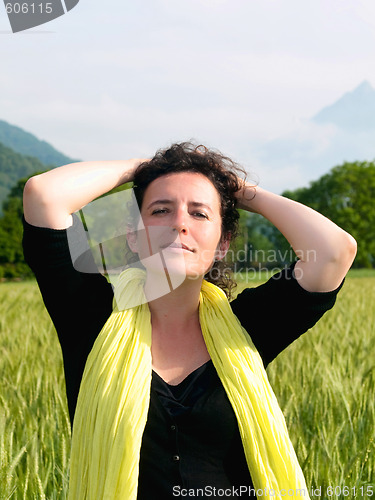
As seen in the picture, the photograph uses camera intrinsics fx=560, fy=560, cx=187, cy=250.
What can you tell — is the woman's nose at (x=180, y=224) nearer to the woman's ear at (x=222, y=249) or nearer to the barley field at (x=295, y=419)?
the woman's ear at (x=222, y=249)

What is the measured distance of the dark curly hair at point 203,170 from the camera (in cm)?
119

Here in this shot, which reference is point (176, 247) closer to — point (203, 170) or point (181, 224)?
point (181, 224)

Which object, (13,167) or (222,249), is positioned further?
(13,167)

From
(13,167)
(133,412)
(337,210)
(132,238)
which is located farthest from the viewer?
(13,167)

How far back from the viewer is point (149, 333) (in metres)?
1.13

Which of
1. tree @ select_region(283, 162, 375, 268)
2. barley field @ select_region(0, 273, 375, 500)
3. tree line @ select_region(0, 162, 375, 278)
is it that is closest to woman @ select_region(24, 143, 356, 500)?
barley field @ select_region(0, 273, 375, 500)

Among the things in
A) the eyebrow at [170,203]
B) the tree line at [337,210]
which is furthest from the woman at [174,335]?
the tree line at [337,210]

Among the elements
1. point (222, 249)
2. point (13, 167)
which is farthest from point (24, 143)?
point (222, 249)

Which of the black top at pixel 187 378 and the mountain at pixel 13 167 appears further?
the mountain at pixel 13 167

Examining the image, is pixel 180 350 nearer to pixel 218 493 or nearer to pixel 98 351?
pixel 98 351

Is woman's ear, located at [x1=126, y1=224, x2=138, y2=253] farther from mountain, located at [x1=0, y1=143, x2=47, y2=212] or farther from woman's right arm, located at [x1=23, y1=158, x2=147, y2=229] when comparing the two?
mountain, located at [x1=0, y1=143, x2=47, y2=212]

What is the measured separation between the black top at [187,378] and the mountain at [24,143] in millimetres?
147555

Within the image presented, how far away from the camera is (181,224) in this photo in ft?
3.45

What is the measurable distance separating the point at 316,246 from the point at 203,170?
11.5 inches
